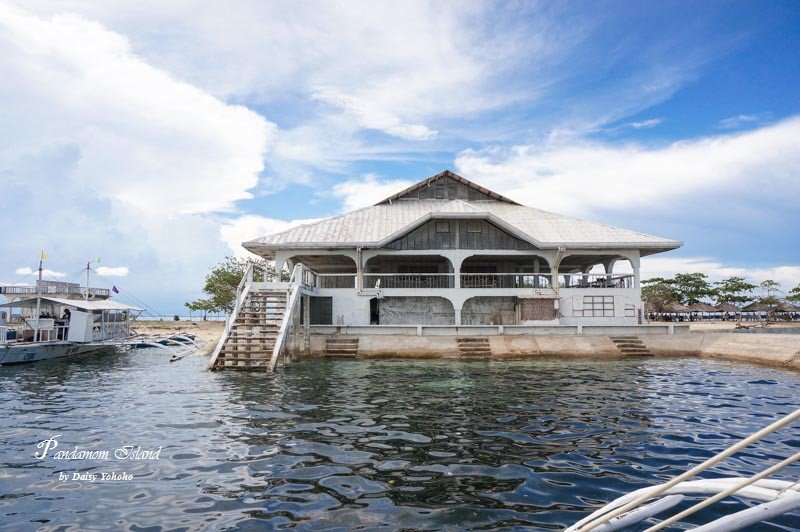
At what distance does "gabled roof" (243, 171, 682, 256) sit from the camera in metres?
26.7

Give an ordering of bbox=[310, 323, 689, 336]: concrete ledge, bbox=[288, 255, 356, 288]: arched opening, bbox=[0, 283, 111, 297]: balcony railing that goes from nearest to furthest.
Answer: bbox=[310, 323, 689, 336]: concrete ledge < bbox=[288, 255, 356, 288]: arched opening < bbox=[0, 283, 111, 297]: balcony railing

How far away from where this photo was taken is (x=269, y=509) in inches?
229

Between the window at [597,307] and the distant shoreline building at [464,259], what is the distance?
57 millimetres

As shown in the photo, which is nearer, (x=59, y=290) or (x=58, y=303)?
(x=58, y=303)

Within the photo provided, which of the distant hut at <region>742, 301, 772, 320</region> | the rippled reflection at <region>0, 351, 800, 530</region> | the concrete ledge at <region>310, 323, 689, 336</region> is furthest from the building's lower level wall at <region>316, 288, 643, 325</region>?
the distant hut at <region>742, 301, 772, 320</region>

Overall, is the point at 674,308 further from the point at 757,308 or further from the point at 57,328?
the point at 57,328

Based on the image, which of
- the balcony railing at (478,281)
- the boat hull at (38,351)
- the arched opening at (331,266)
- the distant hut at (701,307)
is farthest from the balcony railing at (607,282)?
the distant hut at (701,307)

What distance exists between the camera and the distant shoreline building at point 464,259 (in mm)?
26766

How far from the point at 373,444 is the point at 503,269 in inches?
992

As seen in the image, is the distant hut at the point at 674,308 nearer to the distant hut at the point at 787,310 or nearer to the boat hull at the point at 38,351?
the distant hut at the point at 787,310

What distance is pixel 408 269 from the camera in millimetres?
32375

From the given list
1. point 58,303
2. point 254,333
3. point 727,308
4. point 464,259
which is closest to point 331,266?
point 464,259

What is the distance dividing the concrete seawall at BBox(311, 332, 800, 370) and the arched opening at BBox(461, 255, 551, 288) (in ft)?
20.1

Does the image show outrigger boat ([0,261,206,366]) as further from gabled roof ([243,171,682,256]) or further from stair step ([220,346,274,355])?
gabled roof ([243,171,682,256])
